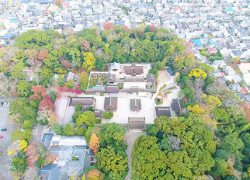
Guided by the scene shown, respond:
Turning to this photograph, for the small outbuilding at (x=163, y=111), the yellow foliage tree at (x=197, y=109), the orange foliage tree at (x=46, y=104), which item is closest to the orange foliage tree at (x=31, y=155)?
the orange foliage tree at (x=46, y=104)

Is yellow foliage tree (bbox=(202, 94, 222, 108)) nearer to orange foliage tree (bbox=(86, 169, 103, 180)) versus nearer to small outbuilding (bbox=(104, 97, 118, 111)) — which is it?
small outbuilding (bbox=(104, 97, 118, 111))

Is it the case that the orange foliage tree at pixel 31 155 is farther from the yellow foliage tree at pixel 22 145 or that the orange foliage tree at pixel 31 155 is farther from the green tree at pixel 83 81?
the green tree at pixel 83 81

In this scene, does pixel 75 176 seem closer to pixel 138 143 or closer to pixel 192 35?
pixel 138 143

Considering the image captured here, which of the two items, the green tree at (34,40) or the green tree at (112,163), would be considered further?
the green tree at (34,40)

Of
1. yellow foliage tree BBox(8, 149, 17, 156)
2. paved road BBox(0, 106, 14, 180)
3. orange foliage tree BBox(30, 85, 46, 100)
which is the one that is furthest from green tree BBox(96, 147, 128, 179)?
orange foliage tree BBox(30, 85, 46, 100)

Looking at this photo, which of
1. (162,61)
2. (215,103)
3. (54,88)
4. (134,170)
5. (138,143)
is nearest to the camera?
(134,170)

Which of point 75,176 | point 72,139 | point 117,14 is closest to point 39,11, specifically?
point 117,14

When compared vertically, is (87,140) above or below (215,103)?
below
